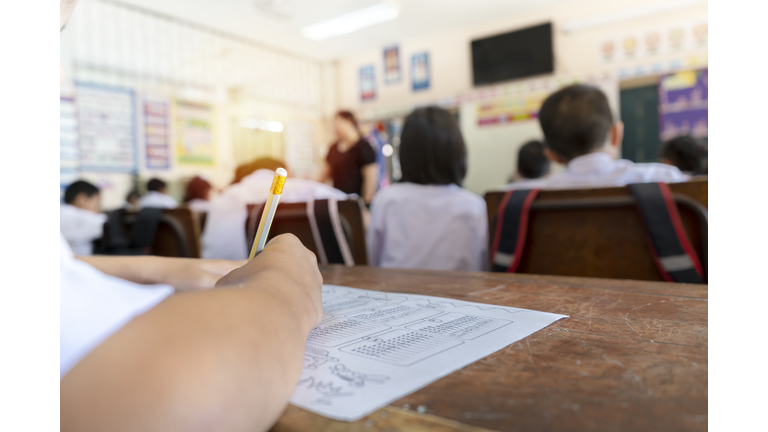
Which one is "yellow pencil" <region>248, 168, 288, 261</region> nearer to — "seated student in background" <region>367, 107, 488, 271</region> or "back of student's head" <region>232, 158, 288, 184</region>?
"seated student in background" <region>367, 107, 488, 271</region>

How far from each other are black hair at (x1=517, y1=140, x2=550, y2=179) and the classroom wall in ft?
5.32

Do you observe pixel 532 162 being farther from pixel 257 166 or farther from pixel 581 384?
pixel 581 384

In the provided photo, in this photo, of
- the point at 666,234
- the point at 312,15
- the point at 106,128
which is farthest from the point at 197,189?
the point at 666,234

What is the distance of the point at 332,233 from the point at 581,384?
3.42ft

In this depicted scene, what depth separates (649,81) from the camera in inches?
164

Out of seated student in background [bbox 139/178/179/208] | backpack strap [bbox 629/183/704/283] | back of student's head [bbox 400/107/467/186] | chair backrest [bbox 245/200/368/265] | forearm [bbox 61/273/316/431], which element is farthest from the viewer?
seated student in background [bbox 139/178/179/208]

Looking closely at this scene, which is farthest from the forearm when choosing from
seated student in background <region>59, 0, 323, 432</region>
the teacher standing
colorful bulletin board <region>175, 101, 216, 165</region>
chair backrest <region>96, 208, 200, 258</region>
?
colorful bulletin board <region>175, 101, 216, 165</region>

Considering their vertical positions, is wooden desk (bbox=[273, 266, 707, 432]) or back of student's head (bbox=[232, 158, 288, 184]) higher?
back of student's head (bbox=[232, 158, 288, 184])

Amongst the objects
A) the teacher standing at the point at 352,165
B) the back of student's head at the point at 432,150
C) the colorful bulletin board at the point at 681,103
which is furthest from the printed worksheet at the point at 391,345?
the colorful bulletin board at the point at 681,103

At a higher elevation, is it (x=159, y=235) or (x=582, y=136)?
(x=582, y=136)

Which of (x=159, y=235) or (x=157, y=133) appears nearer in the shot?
(x=159, y=235)

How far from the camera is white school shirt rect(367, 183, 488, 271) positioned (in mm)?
1406

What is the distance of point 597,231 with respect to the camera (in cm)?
96
